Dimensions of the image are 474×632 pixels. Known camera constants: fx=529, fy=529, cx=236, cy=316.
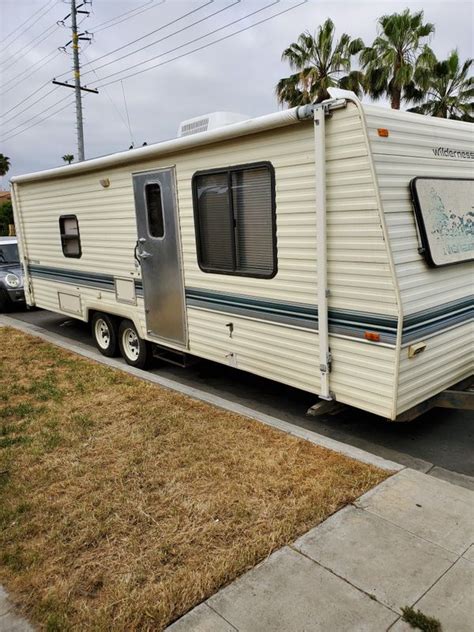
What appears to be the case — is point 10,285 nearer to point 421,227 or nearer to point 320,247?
point 320,247

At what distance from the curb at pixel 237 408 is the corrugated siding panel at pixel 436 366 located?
0.48 metres

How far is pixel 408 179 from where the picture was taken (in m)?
3.72

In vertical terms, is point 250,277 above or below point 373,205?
below

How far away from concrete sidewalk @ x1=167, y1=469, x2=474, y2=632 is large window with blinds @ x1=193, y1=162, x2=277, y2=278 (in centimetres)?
211

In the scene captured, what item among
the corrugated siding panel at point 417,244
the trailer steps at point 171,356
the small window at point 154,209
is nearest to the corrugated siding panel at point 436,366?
the corrugated siding panel at point 417,244

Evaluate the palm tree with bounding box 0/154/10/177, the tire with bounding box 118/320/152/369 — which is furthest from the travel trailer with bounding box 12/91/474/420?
the palm tree with bounding box 0/154/10/177

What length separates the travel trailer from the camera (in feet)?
11.9

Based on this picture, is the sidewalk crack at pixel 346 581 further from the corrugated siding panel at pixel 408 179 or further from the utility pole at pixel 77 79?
the utility pole at pixel 77 79

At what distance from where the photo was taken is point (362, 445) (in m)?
4.31

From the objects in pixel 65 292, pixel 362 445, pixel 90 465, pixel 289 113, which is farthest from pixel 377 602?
pixel 65 292

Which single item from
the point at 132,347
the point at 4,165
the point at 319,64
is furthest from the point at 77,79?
the point at 4,165

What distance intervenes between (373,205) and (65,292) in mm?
5539

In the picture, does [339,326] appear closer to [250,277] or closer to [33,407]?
[250,277]

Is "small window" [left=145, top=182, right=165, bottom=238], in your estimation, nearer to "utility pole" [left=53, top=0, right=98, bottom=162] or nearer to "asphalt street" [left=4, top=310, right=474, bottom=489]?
"asphalt street" [left=4, top=310, right=474, bottom=489]
